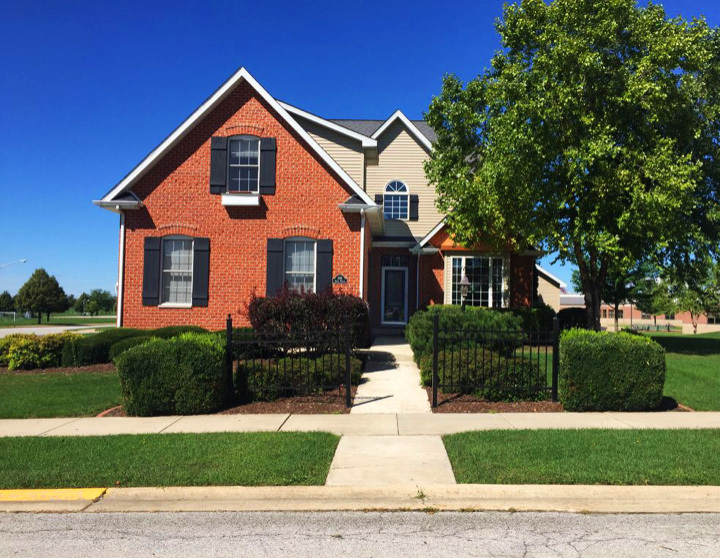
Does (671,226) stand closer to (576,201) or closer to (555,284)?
(576,201)

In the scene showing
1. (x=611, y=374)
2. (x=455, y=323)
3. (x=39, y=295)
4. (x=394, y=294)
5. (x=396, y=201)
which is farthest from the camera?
(x=39, y=295)

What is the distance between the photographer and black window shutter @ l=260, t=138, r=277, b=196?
52.3 ft

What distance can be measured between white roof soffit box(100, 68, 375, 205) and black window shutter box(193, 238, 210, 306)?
271 cm

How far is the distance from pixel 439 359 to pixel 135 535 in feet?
21.1

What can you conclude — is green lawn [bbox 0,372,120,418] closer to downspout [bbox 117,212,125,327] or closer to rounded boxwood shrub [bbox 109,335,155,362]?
rounded boxwood shrub [bbox 109,335,155,362]

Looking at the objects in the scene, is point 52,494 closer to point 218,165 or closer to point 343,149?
point 218,165

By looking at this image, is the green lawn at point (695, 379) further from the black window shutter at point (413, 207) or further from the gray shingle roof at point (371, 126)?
the gray shingle roof at point (371, 126)

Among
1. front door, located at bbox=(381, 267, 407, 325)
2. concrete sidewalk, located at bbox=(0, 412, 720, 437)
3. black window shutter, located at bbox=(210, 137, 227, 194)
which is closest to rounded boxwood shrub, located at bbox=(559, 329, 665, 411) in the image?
concrete sidewalk, located at bbox=(0, 412, 720, 437)

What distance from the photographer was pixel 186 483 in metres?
5.38

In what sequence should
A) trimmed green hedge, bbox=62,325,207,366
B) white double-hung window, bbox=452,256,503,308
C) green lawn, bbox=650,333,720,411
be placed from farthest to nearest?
white double-hung window, bbox=452,256,503,308 < trimmed green hedge, bbox=62,325,207,366 < green lawn, bbox=650,333,720,411

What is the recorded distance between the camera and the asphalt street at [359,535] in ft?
13.7

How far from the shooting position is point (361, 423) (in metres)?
7.99

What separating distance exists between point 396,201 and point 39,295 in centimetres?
4378

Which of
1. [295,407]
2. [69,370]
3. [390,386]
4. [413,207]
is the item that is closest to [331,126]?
[413,207]
